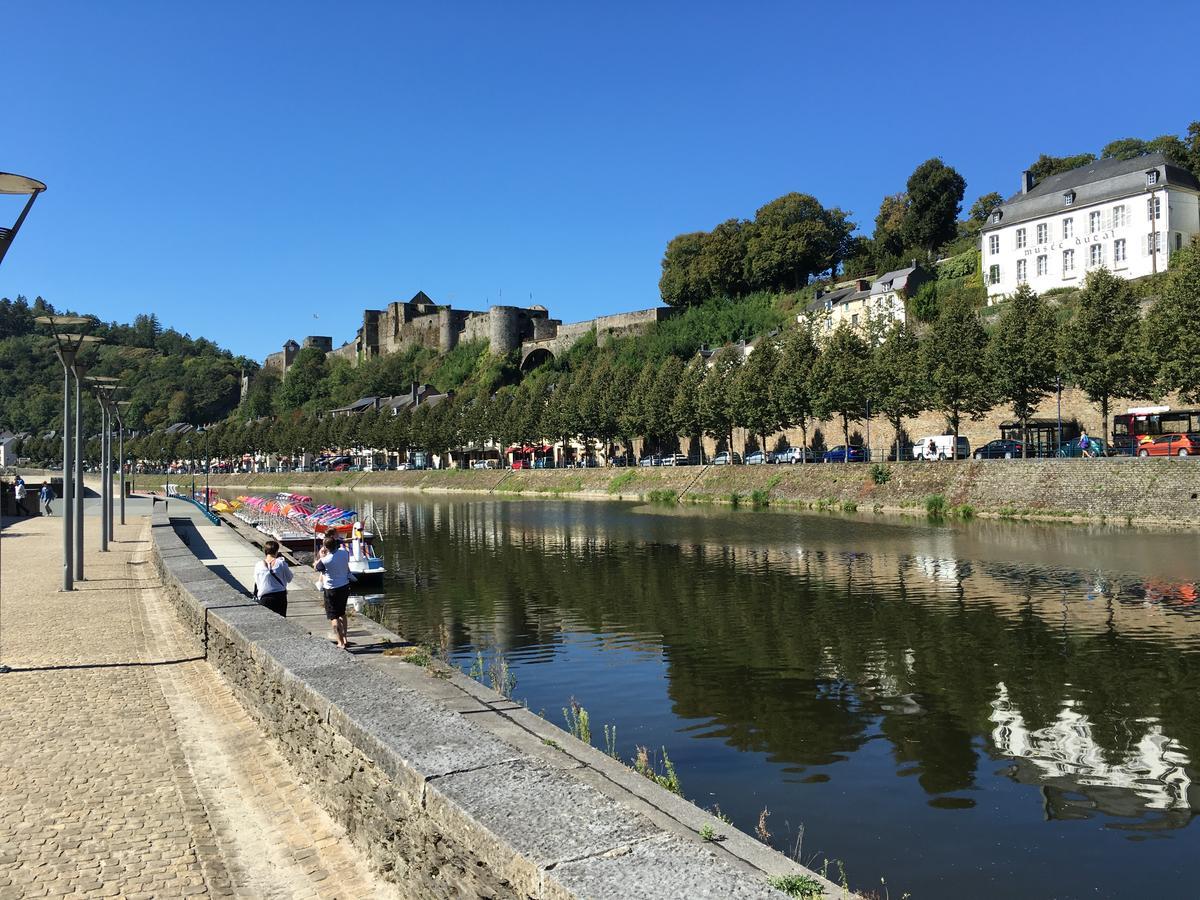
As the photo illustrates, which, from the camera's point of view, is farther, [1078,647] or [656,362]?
[656,362]

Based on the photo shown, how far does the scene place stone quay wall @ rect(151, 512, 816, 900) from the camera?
4.59 metres

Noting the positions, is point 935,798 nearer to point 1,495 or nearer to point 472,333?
point 1,495

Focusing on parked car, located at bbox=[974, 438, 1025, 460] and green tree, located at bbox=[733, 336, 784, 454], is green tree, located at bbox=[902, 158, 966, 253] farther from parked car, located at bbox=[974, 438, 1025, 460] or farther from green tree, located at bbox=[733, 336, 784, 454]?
parked car, located at bbox=[974, 438, 1025, 460]

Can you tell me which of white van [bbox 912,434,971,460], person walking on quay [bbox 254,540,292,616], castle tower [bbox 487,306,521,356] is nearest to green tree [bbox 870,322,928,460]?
white van [bbox 912,434,971,460]

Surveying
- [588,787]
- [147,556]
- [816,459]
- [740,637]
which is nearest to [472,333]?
[816,459]

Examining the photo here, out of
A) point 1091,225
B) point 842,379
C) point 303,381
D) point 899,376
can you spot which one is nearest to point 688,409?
point 842,379

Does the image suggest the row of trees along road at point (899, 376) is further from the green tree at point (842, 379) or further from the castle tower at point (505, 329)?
the castle tower at point (505, 329)

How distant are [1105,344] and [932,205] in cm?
5298

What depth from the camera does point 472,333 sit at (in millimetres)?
139125

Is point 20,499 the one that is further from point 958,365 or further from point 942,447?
point 942,447

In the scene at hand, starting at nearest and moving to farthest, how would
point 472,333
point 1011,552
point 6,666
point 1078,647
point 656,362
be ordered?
point 6,666 → point 1078,647 → point 1011,552 → point 656,362 → point 472,333

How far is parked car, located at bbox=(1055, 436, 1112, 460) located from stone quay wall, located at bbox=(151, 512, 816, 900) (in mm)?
41847

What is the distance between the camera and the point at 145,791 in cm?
796

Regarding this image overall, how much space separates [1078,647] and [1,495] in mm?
53868
